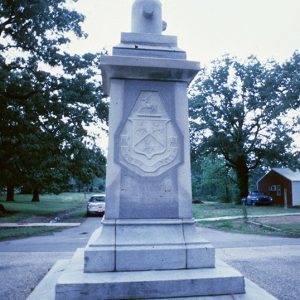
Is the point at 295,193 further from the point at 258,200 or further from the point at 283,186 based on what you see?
the point at 258,200

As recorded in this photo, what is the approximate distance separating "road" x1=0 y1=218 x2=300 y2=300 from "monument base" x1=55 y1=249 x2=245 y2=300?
1.17 metres

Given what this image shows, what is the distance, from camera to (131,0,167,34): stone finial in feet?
18.9

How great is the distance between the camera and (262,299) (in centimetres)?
425

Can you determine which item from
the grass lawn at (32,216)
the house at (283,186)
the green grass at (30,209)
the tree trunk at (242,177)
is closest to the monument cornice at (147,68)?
the grass lawn at (32,216)

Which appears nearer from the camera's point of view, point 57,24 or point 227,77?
point 57,24

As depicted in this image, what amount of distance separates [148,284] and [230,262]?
3760mm

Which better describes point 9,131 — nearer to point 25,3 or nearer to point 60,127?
point 60,127

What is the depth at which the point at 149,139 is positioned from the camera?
16.8ft

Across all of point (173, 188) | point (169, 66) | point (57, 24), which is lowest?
point (173, 188)

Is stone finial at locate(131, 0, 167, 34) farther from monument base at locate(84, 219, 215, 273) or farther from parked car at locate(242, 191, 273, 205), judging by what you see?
parked car at locate(242, 191, 273, 205)

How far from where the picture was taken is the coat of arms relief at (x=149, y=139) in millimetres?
5059

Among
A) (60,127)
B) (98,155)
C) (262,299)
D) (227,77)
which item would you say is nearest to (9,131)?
(60,127)

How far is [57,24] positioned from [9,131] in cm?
711

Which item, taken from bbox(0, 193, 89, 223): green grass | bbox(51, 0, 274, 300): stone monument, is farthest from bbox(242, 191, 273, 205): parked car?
bbox(51, 0, 274, 300): stone monument
